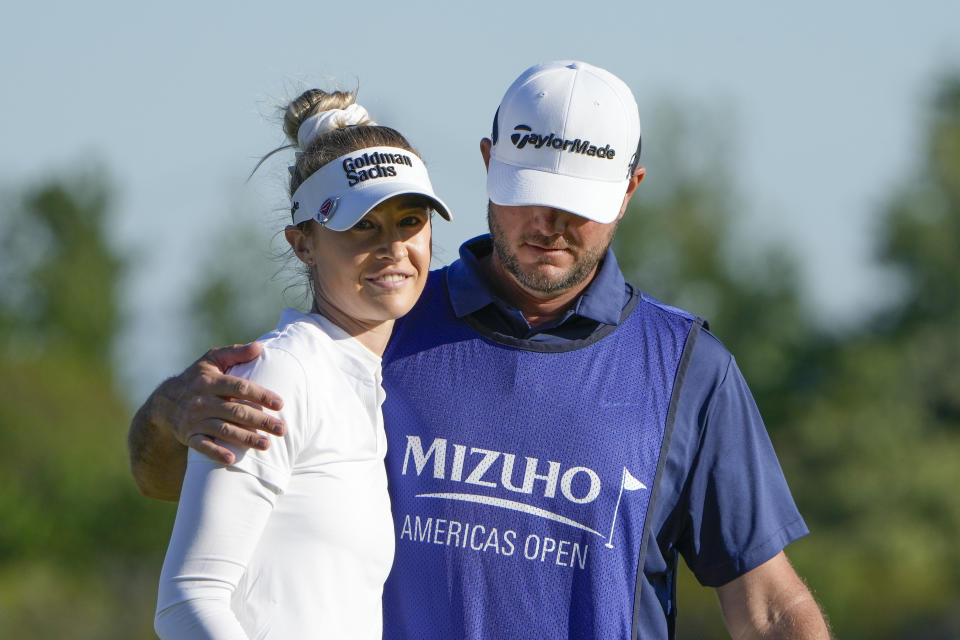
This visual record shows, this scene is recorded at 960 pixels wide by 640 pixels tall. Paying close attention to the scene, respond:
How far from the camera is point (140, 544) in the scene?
98.9 ft

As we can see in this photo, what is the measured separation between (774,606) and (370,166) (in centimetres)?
146

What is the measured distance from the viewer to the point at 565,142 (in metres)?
3.78

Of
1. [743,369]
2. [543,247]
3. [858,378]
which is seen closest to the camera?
[543,247]

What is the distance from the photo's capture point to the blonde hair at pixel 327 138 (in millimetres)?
3426

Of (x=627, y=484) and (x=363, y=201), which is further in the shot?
(x=627, y=484)

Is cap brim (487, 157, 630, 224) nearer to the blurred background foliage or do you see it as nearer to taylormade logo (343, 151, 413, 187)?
taylormade logo (343, 151, 413, 187)

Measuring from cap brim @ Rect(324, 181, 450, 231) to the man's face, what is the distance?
1.54 feet

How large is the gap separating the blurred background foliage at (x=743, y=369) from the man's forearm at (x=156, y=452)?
19470 mm

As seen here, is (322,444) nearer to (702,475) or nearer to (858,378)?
(702,475)

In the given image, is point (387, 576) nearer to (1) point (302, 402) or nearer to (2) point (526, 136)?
(1) point (302, 402)

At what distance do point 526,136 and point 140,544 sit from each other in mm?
27660

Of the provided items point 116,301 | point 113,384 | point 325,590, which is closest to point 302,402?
A: point 325,590

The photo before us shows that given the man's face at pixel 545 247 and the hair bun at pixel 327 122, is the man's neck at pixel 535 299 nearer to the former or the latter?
the man's face at pixel 545 247

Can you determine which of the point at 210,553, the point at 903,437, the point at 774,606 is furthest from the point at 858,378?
Answer: the point at 210,553
